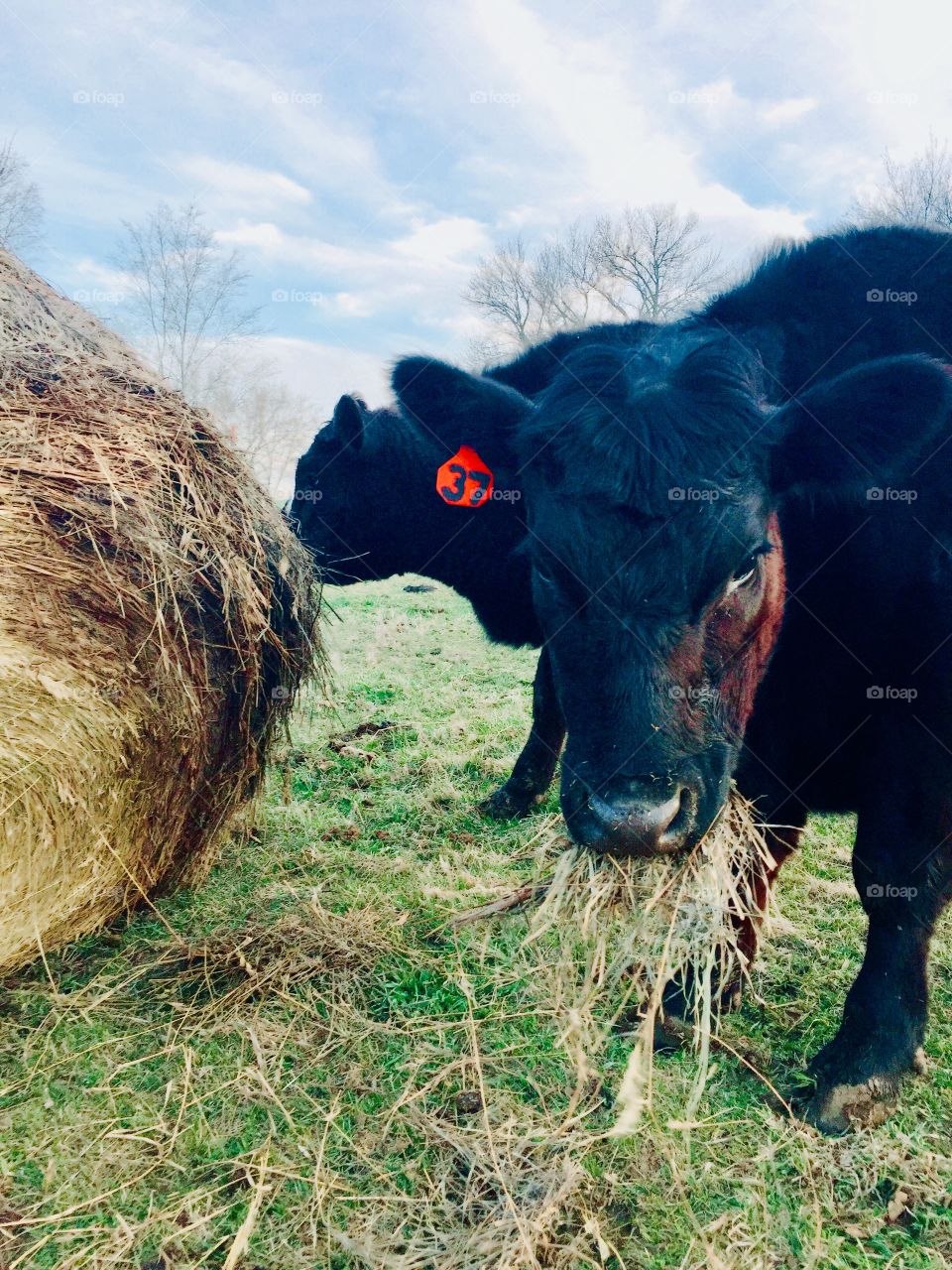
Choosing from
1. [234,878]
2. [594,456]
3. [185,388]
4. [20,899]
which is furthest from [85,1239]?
[185,388]

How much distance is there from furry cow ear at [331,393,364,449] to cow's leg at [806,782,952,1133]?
4.68m

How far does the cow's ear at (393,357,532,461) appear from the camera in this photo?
3.32 m

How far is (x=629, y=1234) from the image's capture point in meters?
2.11

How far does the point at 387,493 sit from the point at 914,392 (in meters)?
4.28

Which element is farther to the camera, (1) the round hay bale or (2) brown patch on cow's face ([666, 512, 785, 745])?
(1) the round hay bale

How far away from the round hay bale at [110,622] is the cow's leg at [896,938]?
2597 mm

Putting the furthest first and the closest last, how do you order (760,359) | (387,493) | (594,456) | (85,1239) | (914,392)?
(387,493)
(760,359)
(594,456)
(914,392)
(85,1239)

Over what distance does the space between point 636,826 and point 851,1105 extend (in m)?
1.33

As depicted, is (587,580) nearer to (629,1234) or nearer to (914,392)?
(914,392)

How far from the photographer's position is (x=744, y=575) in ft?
8.10

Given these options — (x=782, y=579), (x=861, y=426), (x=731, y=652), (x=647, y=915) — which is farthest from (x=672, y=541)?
(x=647, y=915)

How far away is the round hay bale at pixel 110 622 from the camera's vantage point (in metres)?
2.96

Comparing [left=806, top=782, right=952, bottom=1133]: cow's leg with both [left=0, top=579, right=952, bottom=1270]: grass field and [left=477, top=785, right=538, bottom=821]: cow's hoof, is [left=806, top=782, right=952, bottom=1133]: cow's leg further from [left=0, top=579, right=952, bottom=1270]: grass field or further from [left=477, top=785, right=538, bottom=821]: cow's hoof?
[left=477, top=785, right=538, bottom=821]: cow's hoof

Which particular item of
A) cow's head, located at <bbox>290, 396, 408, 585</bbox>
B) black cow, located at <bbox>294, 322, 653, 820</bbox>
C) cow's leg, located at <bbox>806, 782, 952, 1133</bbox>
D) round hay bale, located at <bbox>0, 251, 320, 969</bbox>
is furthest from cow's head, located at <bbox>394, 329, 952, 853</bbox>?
cow's head, located at <bbox>290, 396, 408, 585</bbox>
